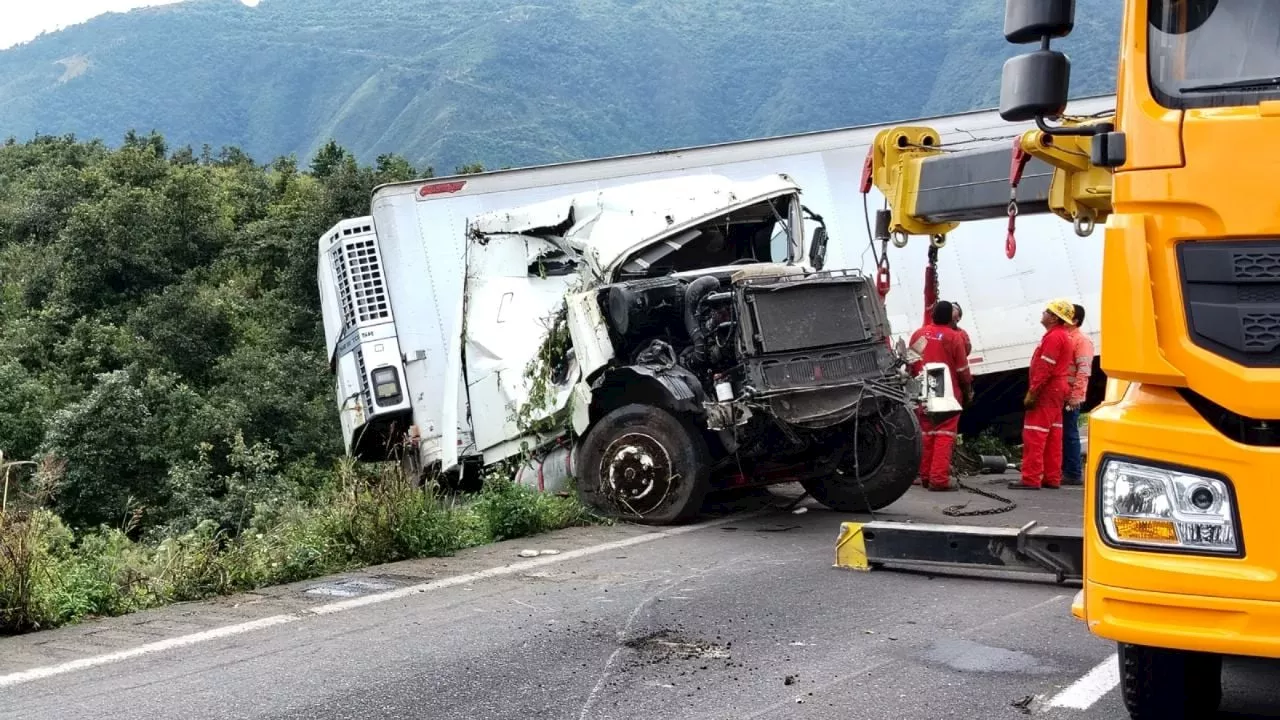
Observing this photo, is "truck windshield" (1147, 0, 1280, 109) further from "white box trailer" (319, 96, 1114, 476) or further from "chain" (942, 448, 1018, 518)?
"white box trailer" (319, 96, 1114, 476)

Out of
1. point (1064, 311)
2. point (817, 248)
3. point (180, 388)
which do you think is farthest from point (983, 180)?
point (180, 388)

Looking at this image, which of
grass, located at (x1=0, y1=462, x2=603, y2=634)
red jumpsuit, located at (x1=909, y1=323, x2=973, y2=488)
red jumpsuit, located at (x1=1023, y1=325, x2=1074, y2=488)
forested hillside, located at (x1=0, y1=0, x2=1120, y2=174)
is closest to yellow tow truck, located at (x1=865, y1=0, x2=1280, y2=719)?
grass, located at (x1=0, y1=462, x2=603, y2=634)

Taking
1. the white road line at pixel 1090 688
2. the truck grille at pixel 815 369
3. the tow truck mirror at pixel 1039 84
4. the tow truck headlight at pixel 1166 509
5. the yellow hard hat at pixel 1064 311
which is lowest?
the white road line at pixel 1090 688

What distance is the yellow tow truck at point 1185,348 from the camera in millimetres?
3291

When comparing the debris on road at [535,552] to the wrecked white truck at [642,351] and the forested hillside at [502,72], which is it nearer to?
the wrecked white truck at [642,351]

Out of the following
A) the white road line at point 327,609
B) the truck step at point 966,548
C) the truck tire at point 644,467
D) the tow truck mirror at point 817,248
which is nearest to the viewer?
the white road line at point 327,609

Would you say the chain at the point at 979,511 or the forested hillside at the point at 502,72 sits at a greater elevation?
the forested hillside at the point at 502,72

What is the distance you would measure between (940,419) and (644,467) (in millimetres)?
3380

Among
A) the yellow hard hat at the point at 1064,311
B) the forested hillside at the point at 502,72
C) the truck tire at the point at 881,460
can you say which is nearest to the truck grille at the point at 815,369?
the truck tire at the point at 881,460

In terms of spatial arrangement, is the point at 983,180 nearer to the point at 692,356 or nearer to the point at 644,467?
the point at 692,356

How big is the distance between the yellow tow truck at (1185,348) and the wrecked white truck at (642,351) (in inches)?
169

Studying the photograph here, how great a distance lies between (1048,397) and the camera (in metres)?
10.9

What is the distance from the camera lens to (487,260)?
34.7 ft

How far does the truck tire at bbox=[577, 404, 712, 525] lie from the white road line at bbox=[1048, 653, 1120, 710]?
12.1 ft
